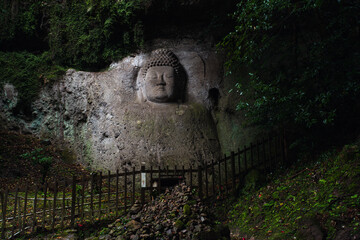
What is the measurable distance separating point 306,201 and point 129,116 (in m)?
6.71

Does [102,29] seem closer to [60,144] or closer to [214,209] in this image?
[60,144]

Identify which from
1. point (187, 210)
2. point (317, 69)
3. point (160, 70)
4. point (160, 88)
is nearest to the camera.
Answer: point (187, 210)

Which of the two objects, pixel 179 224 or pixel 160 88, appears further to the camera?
pixel 160 88

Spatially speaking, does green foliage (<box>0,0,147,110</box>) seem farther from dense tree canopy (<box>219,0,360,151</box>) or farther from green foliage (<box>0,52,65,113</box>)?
dense tree canopy (<box>219,0,360,151</box>)

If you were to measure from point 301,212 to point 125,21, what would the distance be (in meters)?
8.95

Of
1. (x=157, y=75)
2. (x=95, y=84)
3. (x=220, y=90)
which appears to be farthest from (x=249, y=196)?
(x=95, y=84)

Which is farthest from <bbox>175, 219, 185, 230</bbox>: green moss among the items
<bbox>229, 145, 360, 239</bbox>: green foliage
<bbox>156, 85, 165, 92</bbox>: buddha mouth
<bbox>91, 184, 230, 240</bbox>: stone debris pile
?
<bbox>156, 85, 165, 92</bbox>: buddha mouth

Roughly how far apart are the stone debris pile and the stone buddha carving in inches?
226

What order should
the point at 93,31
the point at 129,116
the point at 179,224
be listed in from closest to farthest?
the point at 179,224
the point at 129,116
the point at 93,31

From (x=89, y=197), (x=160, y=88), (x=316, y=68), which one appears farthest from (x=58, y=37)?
(x=316, y=68)

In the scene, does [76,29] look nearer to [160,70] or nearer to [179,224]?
[160,70]

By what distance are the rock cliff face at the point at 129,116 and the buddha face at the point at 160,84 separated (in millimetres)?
261

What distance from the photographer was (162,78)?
36.8 ft

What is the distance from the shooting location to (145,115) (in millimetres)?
10781
